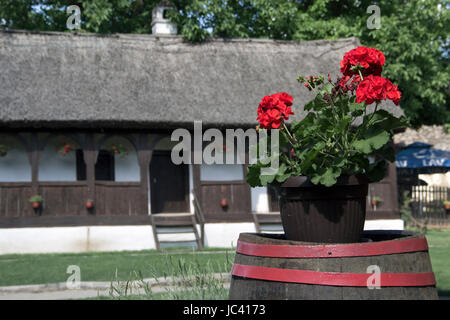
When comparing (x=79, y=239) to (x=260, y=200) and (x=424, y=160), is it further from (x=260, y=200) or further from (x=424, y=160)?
(x=424, y=160)

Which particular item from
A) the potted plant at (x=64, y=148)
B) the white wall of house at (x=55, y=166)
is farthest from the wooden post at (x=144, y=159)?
the white wall of house at (x=55, y=166)

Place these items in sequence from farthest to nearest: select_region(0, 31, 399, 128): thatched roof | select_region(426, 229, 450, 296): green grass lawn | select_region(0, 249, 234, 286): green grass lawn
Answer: select_region(0, 31, 399, 128): thatched roof → select_region(0, 249, 234, 286): green grass lawn → select_region(426, 229, 450, 296): green grass lawn

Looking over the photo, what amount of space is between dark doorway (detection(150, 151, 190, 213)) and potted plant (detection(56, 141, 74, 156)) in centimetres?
257

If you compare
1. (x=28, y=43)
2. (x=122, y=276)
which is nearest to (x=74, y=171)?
(x=28, y=43)

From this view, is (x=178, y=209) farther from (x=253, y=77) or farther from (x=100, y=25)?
(x=100, y=25)

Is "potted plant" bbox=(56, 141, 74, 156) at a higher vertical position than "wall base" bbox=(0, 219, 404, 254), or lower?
higher

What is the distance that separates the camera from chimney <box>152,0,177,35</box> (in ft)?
56.7

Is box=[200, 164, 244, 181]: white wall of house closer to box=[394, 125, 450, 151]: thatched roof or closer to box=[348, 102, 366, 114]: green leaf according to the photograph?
box=[348, 102, 366, 114]: green leaf

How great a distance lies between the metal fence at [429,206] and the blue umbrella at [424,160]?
666 millimetres

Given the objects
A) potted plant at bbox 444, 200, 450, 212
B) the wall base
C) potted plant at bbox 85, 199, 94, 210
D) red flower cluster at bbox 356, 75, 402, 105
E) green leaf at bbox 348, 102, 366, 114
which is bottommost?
the wall base

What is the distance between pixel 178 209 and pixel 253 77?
3839 mm

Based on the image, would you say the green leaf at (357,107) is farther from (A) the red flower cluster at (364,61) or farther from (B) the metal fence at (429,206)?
(B) the metal fence at (429,206)

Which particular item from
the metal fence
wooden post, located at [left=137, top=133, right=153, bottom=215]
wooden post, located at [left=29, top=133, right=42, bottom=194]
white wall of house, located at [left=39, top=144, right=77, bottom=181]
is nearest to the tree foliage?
the metal fence

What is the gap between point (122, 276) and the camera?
8.30m
